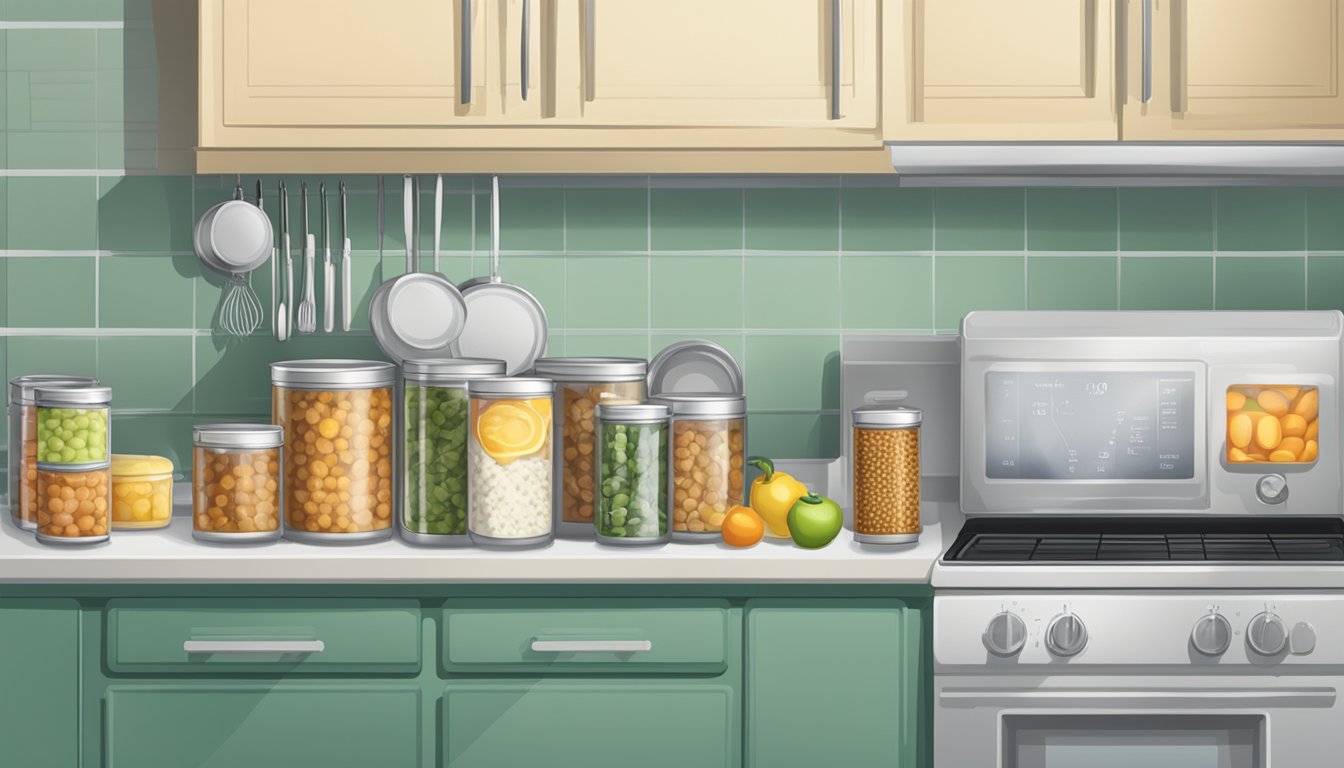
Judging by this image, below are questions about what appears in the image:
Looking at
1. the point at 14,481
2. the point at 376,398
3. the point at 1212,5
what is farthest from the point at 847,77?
the point at 14,481

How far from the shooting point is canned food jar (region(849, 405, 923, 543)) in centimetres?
204

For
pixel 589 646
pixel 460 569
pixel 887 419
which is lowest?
pixel 589 646

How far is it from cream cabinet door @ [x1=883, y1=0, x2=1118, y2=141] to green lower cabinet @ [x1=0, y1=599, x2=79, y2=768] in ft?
5.03

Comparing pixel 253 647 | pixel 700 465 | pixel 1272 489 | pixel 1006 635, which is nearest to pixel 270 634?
pixel 253 647

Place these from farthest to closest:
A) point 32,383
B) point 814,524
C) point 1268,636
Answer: point 32,383, point 814,524, point 1268,636

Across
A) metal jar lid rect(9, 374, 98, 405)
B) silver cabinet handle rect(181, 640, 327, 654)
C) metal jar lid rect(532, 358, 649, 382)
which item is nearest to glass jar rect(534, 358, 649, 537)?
metal jar lid rect(532, 358, 649, 382)

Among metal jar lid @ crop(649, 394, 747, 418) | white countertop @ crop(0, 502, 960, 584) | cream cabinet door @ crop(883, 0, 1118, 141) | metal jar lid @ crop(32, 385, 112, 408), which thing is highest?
cream cabinet door @ crop(883, 0, 1118, 141)

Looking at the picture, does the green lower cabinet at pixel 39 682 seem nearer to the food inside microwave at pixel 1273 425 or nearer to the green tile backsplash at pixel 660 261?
the green tile backsplash at pixel 660 261

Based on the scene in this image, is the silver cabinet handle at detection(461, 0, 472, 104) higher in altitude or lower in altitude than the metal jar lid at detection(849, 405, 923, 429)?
higher

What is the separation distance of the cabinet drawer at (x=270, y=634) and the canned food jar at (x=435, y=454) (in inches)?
6.7

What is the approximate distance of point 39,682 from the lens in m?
1.94

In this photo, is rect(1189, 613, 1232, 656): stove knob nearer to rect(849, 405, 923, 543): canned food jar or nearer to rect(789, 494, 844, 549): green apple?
rect(849, 405, 923, 543): canned food jar

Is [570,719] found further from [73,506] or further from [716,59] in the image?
[716,59]

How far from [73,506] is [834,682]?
1.20 metres
